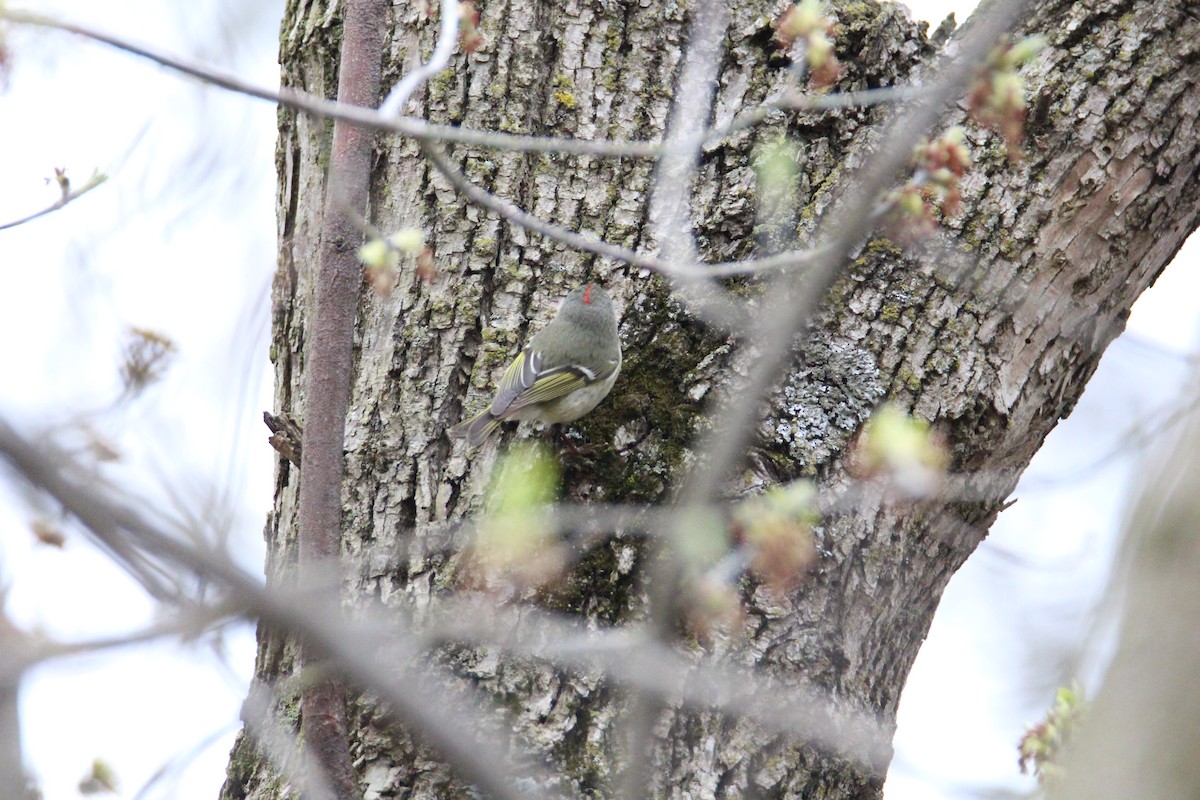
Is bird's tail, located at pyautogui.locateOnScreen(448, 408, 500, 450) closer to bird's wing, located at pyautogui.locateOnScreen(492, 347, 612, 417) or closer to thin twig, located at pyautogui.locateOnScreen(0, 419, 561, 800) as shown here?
bird's wing, located at pyautogui.locateOnScreen(492, 347, 612, 417)

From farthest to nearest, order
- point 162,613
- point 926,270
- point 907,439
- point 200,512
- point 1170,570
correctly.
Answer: point 1170,570, point 926,270, point 907,439, point 200,512, point 162,613

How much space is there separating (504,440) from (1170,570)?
188cm

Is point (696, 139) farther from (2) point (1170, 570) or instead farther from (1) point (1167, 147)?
(2) point (1170, 570)

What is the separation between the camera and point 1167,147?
231 cm

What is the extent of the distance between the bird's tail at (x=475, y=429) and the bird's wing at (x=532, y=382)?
28mm

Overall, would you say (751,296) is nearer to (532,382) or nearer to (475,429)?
(532,382)

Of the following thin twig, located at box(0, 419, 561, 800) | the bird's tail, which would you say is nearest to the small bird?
the bird's tail

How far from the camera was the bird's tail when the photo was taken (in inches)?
91.3

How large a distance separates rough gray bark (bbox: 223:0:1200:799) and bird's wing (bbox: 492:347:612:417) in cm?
5

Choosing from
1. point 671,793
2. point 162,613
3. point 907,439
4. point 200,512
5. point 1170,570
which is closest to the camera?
point 162,613

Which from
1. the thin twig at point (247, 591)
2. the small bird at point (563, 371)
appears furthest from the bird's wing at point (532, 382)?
the thin twig at point (247, 591)

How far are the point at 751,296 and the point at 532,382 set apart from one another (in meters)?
0.58

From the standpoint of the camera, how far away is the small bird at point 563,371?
2.36m

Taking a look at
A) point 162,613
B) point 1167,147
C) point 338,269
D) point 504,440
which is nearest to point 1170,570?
point 1167,147
